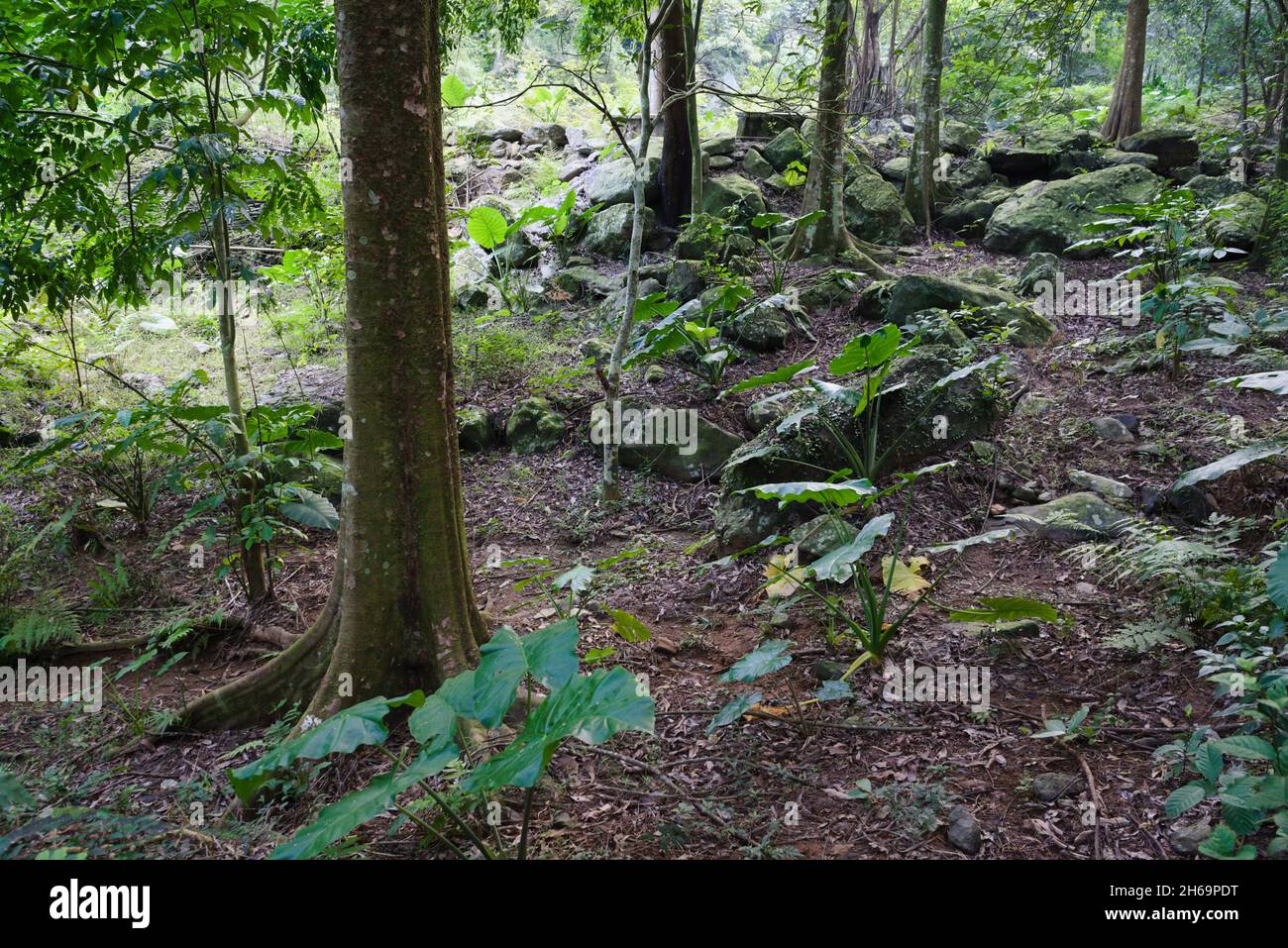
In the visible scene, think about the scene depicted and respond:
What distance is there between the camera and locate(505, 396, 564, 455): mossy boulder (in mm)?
6316

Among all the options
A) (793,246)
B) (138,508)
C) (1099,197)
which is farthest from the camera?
(1099,197)

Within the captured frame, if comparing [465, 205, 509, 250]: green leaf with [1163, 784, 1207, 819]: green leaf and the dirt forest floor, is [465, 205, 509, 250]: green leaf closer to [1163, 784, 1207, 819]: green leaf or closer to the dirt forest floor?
the dirt forest floor

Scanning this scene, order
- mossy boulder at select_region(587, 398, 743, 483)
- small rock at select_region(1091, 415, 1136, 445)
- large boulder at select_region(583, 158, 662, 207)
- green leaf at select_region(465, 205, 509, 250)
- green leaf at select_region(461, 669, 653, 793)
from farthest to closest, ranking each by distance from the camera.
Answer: large boulder at select_region(583, 158, 662, 207), green leaf at select_region(465, 205, 509, 250), mossy boulder at select_region(587, 398, 743, 483), small rock at select_region(1091, 415, 1136, 445), green leaf at select_region(461, 669, 653, 793)

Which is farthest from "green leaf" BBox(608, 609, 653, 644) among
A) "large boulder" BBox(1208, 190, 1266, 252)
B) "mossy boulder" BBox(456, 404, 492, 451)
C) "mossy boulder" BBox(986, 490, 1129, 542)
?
"large boulder" BBox(1208, 190, 1266, 252)

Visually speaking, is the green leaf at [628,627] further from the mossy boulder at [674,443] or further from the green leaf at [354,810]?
the mossy boulder at [674,443]

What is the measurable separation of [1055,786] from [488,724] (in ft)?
6.18

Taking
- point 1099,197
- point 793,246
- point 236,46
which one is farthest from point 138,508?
point 1099,197

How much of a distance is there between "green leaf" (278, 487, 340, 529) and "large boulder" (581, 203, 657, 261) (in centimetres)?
634

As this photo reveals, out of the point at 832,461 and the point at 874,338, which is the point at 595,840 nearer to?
the point at 874,338

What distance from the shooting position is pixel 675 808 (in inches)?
101

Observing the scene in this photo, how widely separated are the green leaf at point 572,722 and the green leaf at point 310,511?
243 cm

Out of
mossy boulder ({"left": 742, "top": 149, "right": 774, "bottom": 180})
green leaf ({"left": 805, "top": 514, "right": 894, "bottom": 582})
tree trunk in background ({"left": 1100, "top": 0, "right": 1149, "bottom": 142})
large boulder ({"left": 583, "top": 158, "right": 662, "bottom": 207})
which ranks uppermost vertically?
tree trunk in background ({"left": 1100, "top": 0, "right": 1149, "bottom": 142})

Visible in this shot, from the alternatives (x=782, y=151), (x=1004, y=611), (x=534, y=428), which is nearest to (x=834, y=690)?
(x=1004, y=611)
